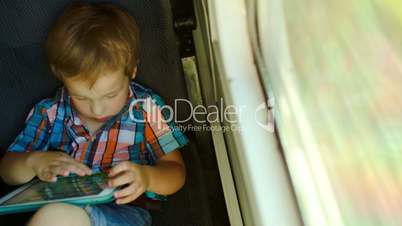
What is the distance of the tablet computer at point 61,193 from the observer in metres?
0.90

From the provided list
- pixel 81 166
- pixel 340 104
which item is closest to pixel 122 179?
pixel 81 166

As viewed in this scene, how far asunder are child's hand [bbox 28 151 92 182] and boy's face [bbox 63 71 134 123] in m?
0.09

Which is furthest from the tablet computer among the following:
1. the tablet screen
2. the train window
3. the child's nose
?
the train window

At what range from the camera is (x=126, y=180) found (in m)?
0.91

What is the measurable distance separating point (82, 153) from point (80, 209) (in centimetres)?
16

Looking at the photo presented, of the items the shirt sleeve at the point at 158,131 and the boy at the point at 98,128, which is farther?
the shirt sleeve at the point at 158,131

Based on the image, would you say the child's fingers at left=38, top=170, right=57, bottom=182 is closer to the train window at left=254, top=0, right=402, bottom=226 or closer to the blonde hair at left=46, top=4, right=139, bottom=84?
the blonde hair at left=46, top=4, right=139, bottom=84

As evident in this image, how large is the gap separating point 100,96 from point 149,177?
0.18 m

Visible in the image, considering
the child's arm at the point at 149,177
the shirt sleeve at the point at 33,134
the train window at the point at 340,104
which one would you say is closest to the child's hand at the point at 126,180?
the child's arm at the point at 149,177

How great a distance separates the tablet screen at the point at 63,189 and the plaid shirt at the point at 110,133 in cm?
6

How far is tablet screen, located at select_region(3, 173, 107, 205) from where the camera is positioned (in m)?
0.92

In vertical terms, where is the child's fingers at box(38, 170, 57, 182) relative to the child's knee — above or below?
above

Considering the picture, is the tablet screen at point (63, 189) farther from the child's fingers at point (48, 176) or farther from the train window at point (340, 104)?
the train window at point (340, 104)

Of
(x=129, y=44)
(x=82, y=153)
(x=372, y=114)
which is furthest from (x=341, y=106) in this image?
(x=82, y=153)
